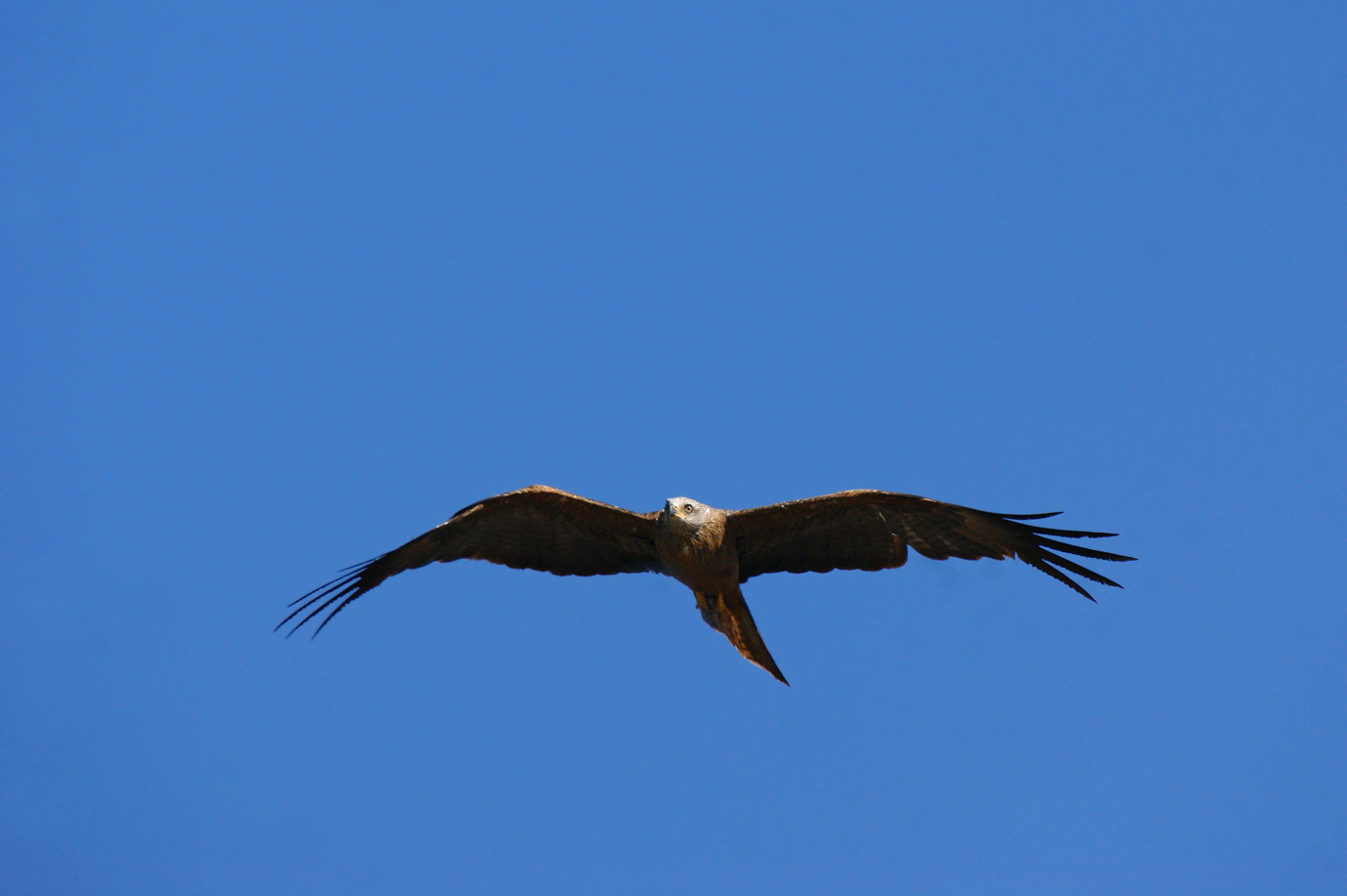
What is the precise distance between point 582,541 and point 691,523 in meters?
1.27

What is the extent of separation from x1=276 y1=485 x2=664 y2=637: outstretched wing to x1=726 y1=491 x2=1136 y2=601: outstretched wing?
104 centimetres

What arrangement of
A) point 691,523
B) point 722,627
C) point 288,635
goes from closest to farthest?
point 288,635, point 691,523, point 722,627

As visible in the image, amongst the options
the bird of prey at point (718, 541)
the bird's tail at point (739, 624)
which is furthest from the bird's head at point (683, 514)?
the bird's tail at point (739, 624)

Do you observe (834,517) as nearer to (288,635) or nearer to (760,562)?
(760,562)

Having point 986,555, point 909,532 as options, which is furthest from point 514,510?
point 986,555

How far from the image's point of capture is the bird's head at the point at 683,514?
8.92m

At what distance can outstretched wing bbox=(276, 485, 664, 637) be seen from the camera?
9.11 meters

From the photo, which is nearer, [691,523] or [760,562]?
[691,523]

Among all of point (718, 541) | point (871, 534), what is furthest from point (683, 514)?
point (871, 534)

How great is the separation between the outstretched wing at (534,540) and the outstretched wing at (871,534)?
104 centimetres

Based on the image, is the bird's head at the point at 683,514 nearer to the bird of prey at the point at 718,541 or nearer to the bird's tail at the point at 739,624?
the bird of prey at the point at 718,541

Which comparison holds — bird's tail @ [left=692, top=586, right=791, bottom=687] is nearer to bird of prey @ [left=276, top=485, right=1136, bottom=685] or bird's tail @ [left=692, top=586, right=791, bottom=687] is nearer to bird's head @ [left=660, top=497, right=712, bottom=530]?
bird of prey @ [left=276, top=485, right=1136, bottom=685]

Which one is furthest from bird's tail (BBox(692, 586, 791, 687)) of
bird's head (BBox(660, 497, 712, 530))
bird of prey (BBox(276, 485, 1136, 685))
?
bird's head (BBox(660, 497, 712, 530))

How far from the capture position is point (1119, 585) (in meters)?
8.29
